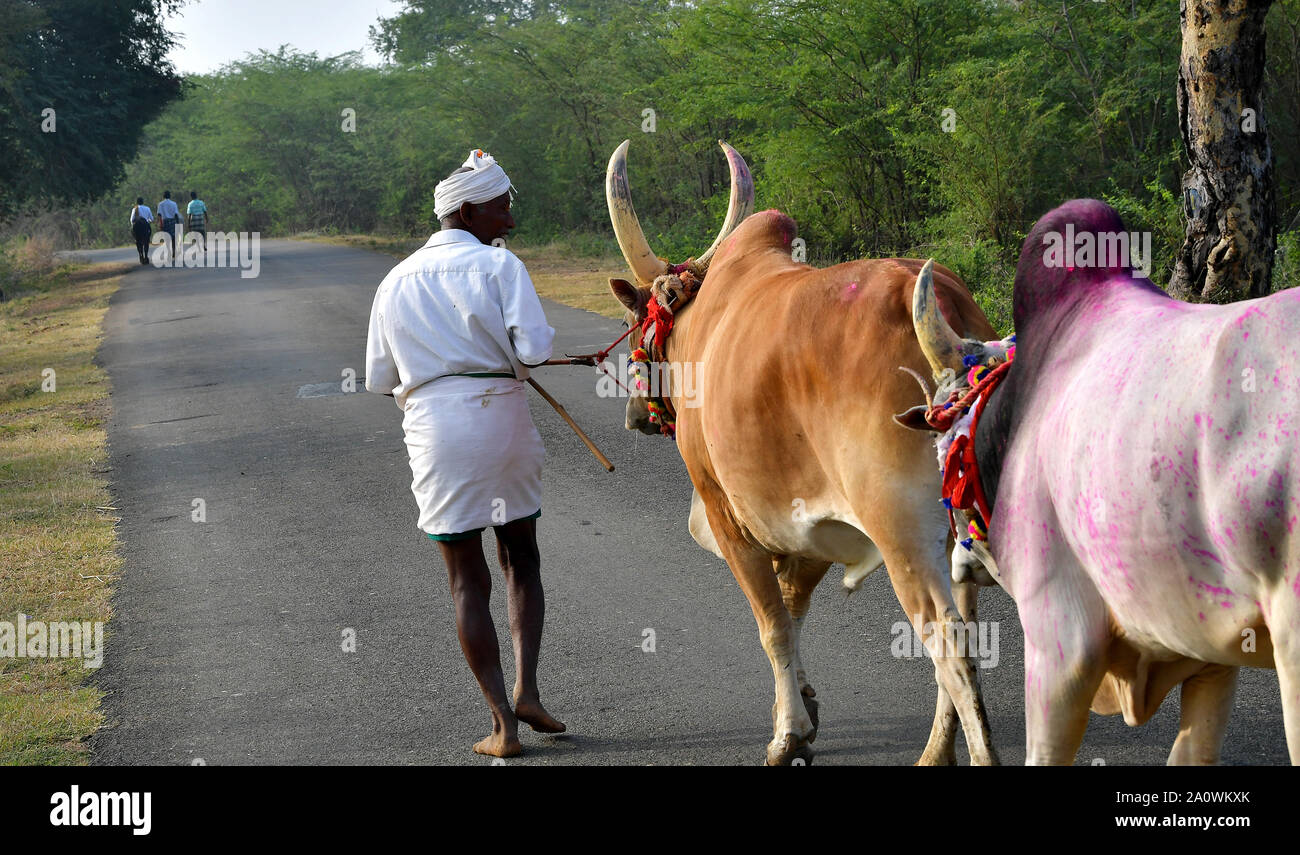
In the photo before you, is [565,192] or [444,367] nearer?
[444,367]

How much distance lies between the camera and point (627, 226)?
503cm

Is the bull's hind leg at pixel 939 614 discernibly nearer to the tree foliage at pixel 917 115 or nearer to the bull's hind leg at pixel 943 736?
the bull's hind leg at pixel 943 736

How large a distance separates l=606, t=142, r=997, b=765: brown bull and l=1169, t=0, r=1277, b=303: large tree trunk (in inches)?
177

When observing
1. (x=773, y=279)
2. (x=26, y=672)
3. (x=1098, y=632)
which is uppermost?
(x=773, y=279)

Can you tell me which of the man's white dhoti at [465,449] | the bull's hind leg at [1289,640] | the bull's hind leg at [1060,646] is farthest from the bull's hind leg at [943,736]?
the bull's hind leg at [1289,640]

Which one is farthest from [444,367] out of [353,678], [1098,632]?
[1098,632]

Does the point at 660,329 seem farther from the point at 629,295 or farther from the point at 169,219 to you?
the point at 169,219

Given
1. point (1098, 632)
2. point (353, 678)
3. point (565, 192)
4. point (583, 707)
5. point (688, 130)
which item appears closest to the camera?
point (1098, 632)

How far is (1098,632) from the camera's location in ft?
8.29

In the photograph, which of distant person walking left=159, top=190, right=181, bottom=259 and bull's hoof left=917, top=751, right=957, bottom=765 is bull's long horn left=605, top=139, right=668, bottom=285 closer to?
bull's hoof left=917, top=751, right=957, bottom=765

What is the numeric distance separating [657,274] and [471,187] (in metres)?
0.93

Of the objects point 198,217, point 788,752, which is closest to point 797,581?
point 788,752

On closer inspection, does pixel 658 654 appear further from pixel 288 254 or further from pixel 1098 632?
pixel 288 254

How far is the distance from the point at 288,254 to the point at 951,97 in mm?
20331
